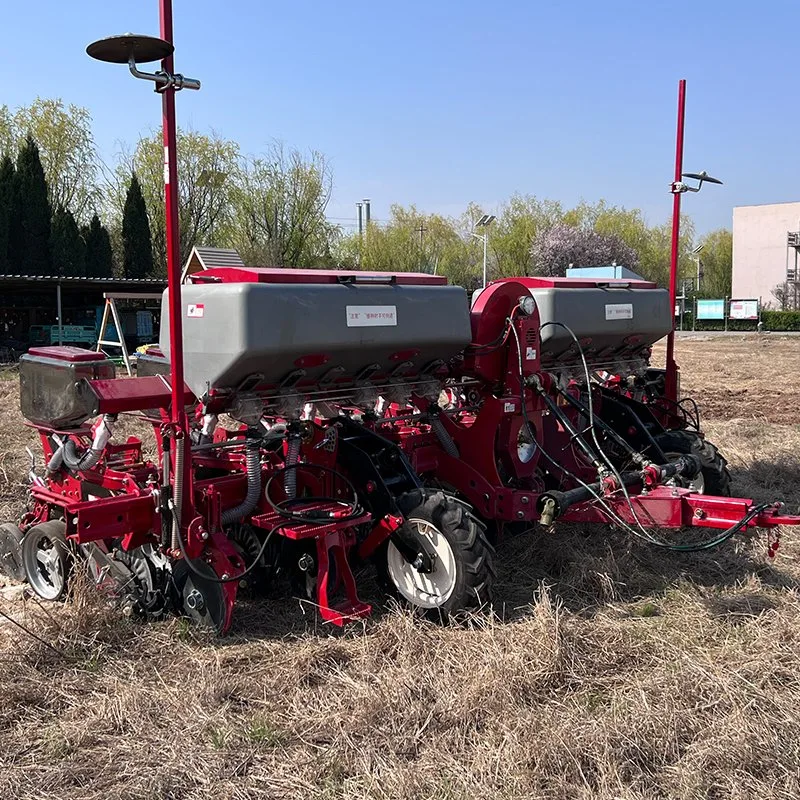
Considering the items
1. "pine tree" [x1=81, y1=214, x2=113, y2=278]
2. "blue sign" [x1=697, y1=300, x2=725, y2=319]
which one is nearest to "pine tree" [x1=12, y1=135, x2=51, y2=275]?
"pine tree" [x1=81, y1=214, x2=113, y2=278]

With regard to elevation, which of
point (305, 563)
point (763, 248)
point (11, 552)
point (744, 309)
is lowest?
point (11, 552)

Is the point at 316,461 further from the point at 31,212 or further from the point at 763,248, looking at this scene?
the point at 763,248

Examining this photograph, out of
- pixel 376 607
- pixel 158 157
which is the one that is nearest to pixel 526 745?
pixel 376 607

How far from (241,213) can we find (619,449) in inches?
1155

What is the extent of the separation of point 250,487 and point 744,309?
42152mm

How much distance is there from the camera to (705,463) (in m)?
6.64

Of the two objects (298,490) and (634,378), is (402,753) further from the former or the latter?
(634,378)

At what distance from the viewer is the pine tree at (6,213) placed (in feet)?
95.2

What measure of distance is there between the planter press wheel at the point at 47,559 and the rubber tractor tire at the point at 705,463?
14.3ft

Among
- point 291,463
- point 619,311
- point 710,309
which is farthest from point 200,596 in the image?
point 710,309

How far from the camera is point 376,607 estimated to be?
488 cm

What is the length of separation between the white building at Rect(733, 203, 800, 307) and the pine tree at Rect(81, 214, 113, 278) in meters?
41.0

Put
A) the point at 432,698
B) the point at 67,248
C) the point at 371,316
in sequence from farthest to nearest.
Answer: the point at 67,248 → the point at 371,316 → the point at 432,698

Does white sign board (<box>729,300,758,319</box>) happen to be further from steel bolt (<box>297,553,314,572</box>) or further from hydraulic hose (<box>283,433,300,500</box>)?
steel bolt (<box>297,553,314,572</box>)
